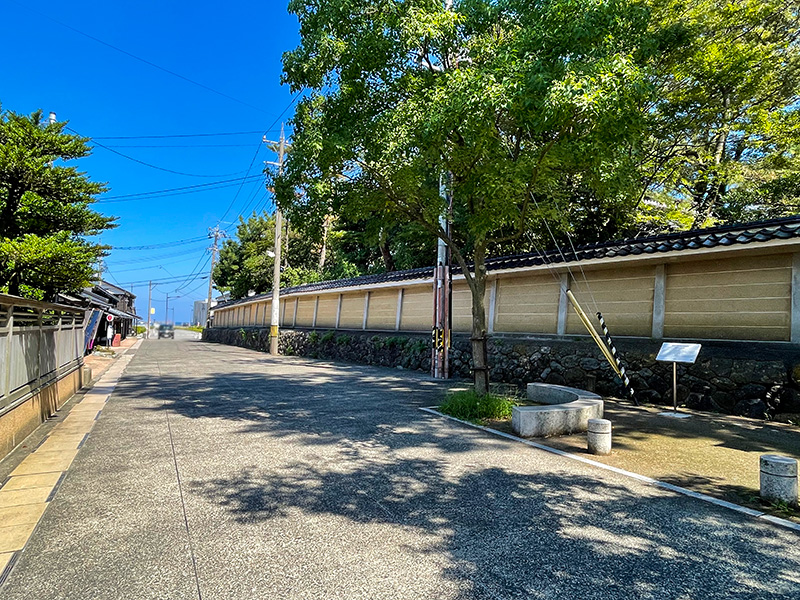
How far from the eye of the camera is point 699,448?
5.96 m

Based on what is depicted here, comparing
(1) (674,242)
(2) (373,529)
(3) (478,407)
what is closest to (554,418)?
(3) (478,407)

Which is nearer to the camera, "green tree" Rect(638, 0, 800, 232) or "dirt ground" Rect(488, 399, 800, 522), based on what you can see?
"dirt ground" Rect(488, 399, 800, 522)

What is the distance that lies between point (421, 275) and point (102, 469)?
1140cm

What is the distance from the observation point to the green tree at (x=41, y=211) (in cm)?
900

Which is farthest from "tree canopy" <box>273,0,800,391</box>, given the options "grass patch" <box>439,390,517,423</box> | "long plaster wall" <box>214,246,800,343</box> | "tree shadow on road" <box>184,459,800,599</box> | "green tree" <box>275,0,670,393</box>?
"tree shadow on road" <box>184,459,800,599</box>

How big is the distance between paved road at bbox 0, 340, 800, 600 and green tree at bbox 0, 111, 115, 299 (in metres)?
4.80

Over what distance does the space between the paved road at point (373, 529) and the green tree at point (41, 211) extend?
15.8 feet

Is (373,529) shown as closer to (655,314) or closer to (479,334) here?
(479,334)

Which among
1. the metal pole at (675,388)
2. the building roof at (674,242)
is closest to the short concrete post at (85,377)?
the building roof at (674,242)

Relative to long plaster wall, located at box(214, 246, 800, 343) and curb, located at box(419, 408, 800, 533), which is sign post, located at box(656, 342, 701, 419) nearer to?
long plaster wall, located at box(214, 246, 800, 343)

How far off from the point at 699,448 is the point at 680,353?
240cm

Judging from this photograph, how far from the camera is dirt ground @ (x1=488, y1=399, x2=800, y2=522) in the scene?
4.69m

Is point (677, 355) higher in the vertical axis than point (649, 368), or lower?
higher

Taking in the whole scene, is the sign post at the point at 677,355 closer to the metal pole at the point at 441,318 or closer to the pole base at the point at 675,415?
the pole base at the point at 675,415
